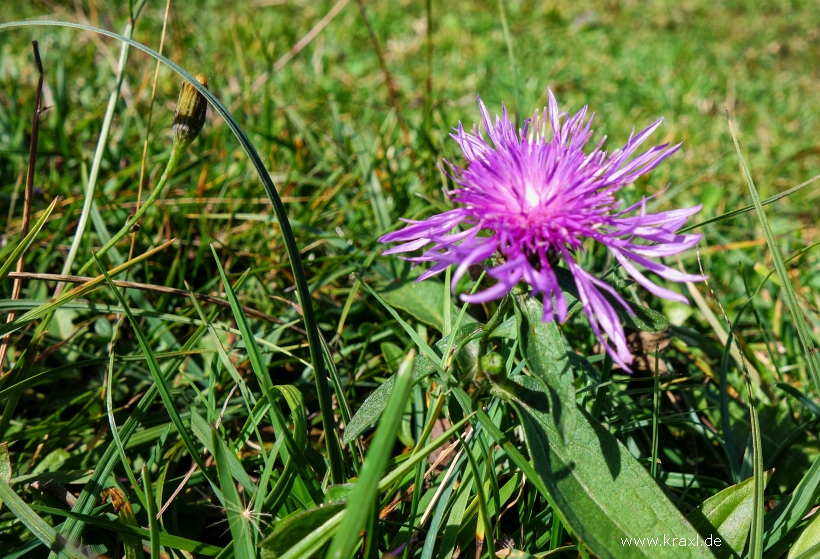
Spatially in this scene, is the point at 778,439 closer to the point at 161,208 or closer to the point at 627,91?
the point at 161,208

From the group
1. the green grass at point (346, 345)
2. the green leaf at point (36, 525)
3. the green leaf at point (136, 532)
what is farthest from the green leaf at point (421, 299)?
the green leaf at point (36, 525)

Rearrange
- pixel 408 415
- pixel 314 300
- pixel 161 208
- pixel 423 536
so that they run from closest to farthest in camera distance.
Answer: pixel 423 536
pixel 408 415
pixel 314 300
pixel 161 208

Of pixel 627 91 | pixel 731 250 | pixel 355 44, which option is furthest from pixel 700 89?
pixel 355 44

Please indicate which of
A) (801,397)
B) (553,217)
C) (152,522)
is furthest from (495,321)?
(801,397)

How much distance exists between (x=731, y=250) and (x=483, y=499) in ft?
5.40

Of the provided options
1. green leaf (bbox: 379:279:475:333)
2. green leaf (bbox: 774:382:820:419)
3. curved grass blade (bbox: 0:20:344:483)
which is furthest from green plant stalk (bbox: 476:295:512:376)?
green leaf (bbox: 774:382:820:419)

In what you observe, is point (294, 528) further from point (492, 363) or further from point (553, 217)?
point (553, 217)

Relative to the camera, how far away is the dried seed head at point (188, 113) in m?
1.32

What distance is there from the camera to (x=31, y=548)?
1.09 meters

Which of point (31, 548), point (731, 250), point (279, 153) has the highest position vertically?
point (279, 153)

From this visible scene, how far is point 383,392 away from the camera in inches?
44.7

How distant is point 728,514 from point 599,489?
0.31 m

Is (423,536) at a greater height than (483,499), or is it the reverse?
(483,499)

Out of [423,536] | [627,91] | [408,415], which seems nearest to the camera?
[423,536]
